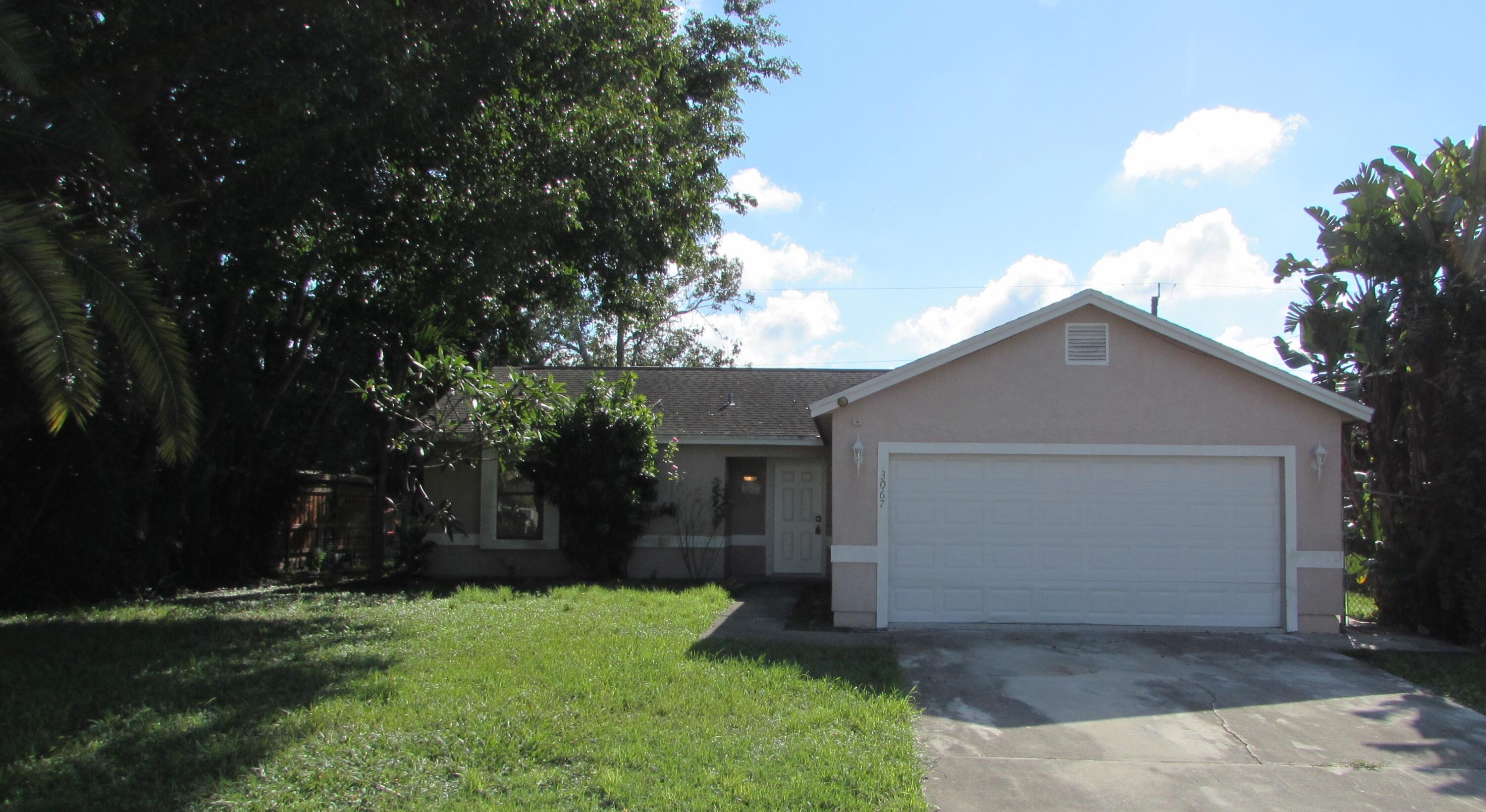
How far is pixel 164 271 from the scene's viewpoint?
11.4m

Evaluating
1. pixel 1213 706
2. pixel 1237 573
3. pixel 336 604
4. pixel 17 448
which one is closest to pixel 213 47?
pixel 17 448

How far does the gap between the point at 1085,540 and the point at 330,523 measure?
1378cm

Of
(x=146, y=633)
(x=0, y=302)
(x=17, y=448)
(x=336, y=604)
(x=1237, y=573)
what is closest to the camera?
(x=0, y=302)

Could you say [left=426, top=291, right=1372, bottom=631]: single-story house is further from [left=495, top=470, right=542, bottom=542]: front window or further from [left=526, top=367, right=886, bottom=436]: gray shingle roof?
[left=495, top=470, right=542, bottom=542]: front window

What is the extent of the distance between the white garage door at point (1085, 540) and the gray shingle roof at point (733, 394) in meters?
4.44

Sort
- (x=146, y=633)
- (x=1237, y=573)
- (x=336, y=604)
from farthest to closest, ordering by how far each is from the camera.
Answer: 1. (x=336, y=604)
2. (x=1237, y=573)
3. (x=146, y=633)

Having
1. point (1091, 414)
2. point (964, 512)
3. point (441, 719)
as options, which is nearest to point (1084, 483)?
point (1091, 414)

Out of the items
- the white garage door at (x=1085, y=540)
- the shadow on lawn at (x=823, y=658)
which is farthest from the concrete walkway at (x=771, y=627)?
the white garage door at (x=1085, y=540)

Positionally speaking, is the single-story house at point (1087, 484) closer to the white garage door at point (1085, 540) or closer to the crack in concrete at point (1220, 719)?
the white garage door at point (1085, 540)

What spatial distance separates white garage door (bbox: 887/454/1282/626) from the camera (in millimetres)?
11141

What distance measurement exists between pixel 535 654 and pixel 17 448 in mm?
7749

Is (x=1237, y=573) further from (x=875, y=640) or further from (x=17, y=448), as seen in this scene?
(x=17, y=448)

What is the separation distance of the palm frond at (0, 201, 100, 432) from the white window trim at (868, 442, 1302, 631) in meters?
7.39

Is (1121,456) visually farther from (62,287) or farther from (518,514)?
(62,287)
